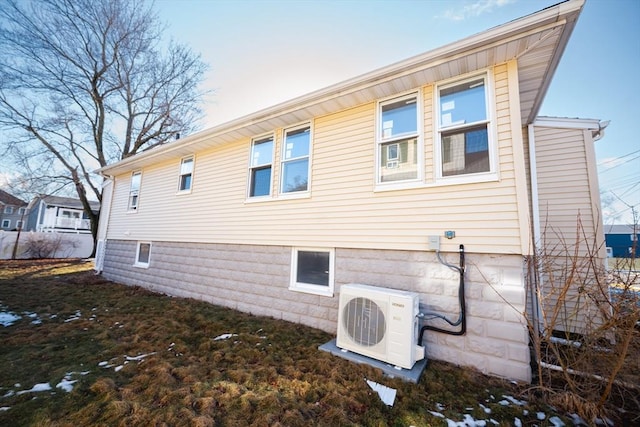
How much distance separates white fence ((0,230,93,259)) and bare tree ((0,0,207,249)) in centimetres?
241

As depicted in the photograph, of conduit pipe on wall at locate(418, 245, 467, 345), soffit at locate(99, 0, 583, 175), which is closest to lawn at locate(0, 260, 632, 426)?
conduit pipe on wall at locate(418, 245, 467, 345)

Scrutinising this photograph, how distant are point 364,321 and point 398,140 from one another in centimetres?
275

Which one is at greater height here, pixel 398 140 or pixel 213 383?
pixel 398 140

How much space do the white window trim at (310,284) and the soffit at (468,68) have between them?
2613 millimetres

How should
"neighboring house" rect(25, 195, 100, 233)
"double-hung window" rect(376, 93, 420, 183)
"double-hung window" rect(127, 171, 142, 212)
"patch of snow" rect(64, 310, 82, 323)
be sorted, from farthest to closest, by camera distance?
1. "neighboring house" rect(25, 195, 100, 233)
2. "double-hung window" rect(127, 171, 142, 212)
3. "patch of snow" rect(64, 310, 82, 323)
4. "double-hung window" rect(376, 93, 420, 183)

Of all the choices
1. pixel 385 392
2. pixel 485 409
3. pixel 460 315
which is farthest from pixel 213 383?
pixel 460 315

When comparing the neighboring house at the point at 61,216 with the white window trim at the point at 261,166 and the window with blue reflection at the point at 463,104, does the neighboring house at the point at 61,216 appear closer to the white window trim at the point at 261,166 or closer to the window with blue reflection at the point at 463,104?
the white window trim at the point at 261,166

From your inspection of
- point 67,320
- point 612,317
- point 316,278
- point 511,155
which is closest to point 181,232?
point 67,320

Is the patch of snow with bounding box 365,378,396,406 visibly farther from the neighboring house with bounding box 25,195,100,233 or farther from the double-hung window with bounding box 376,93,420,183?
the neighboring house with bounding box 25,195,100,233

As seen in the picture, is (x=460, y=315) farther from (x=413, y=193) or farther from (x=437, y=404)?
(x=413, y=193)

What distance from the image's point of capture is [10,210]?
31000 millimetres

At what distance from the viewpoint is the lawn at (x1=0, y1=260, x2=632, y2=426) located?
2.12 meters

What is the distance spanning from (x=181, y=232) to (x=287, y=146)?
4.01 meters

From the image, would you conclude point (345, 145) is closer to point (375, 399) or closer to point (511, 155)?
point (511, 155)
